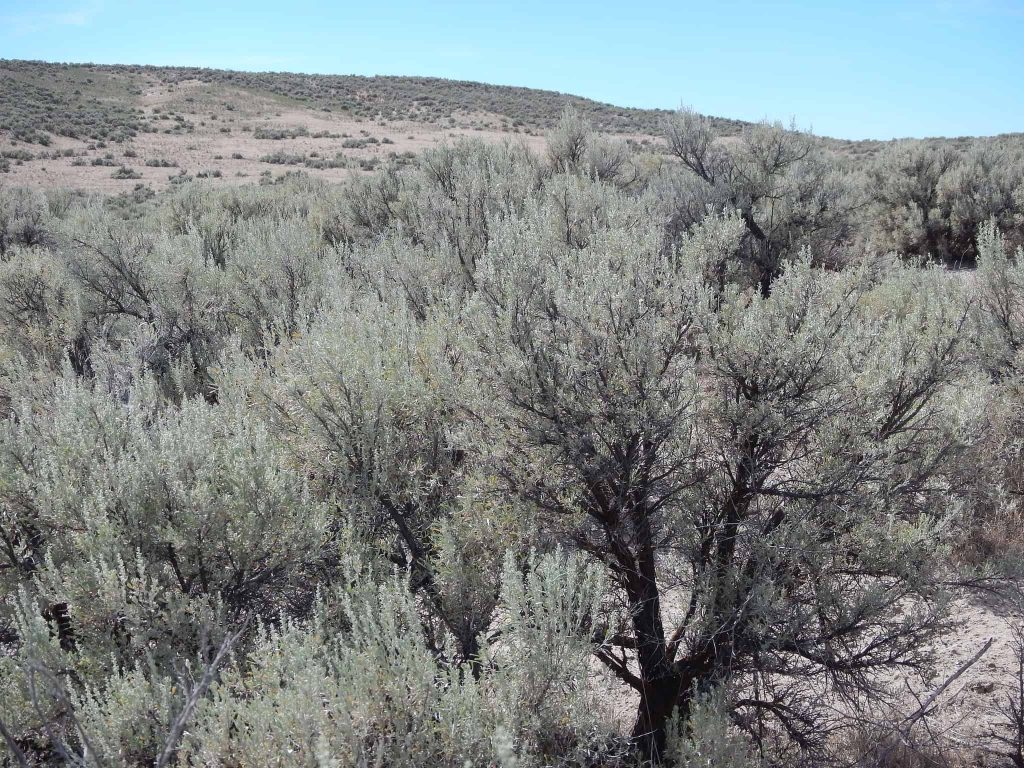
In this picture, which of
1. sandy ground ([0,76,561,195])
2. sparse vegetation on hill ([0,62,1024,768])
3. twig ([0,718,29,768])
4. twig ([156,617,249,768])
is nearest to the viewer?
twig ([0,718,29,768])

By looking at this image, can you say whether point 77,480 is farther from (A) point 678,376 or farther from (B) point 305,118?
(B) point 305,118

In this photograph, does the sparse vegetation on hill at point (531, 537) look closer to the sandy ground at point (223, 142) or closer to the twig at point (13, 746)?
the twig at point (13, 746)

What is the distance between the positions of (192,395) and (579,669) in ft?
23.0

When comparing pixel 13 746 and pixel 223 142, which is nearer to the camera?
pixel 13 746

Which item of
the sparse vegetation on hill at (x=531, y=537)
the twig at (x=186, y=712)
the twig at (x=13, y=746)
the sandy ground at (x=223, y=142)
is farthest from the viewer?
the sandy ground at (x=223, y=142)

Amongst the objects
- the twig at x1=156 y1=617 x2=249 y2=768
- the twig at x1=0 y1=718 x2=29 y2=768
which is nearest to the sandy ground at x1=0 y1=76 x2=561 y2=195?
the twig at x1=156 y1=617 x2=249 y2=768

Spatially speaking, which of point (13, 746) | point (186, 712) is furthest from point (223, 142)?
point (186, 712)

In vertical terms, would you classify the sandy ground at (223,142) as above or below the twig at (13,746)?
above

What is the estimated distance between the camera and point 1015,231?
14883 millimetres

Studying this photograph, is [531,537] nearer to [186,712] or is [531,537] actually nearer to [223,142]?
[186,712]

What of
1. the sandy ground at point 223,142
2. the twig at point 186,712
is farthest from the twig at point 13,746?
the sandy ground at point 223,142

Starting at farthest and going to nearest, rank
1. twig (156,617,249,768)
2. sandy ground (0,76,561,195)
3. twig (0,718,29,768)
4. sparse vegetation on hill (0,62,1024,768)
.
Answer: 1. sandy ground (0,76,561,195)
2. sparse vegetation on hill (0,62,1024,768)
3. twig (156,617,249,768)
4. twig (0,718,29,768)

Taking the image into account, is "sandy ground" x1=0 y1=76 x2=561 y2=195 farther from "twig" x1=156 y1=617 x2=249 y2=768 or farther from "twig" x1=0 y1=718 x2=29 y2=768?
"twig" x1=0 y1=718 x2=29 y2=768

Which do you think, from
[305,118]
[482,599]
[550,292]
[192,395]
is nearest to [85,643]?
[482,599]
